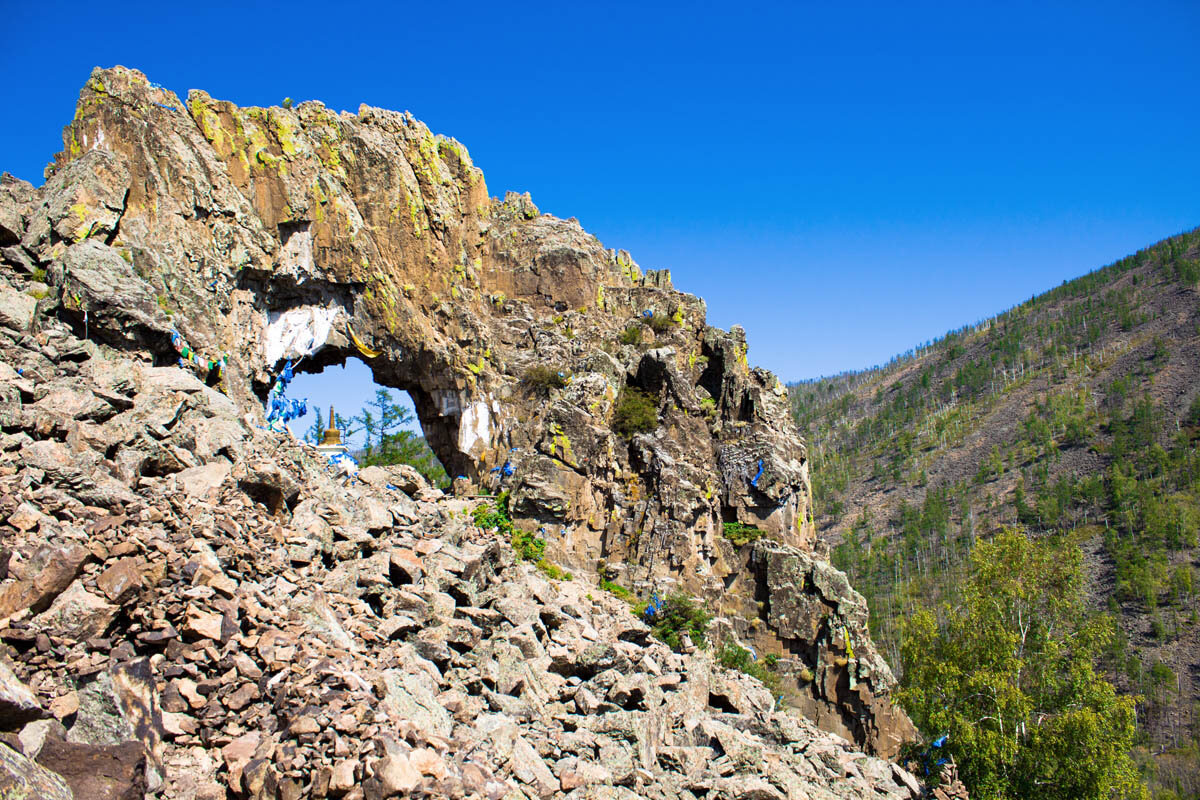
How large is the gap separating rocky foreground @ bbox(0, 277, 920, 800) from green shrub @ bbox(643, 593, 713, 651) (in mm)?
3988

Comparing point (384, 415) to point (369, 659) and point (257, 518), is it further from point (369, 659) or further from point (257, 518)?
point (369, 659)

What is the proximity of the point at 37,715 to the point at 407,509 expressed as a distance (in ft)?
33.0

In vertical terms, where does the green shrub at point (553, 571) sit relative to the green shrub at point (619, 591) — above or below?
above

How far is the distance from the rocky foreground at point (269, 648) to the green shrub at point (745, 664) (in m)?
4.76

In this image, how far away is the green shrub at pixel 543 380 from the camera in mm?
23422

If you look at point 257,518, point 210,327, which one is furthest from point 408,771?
point 210,327

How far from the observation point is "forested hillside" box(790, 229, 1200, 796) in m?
70.6

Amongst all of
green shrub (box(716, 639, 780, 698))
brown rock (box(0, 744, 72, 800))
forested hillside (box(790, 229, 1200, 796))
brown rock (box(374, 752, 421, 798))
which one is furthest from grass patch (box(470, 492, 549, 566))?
forested hillside (box(790, 229, 1200, 796))

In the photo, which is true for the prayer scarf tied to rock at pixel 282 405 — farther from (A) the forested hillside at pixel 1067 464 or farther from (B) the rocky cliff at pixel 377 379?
(A) the forested hillside at pixel 1067 464

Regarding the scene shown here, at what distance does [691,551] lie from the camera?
75.5 ft

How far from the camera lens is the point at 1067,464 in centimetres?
10044

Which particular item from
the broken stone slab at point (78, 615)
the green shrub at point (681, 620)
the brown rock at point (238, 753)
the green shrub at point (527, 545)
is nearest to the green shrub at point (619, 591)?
the green shrub at point (681, 620)

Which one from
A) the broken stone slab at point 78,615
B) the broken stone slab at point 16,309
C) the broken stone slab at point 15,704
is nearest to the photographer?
the broken stone slab at point 15,704

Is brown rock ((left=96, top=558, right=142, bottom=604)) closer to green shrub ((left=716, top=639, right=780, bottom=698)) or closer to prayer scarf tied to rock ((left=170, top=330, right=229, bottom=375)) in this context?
prayer scarf tied to rock ((left=170, top=330, right=229, bottom=375))
